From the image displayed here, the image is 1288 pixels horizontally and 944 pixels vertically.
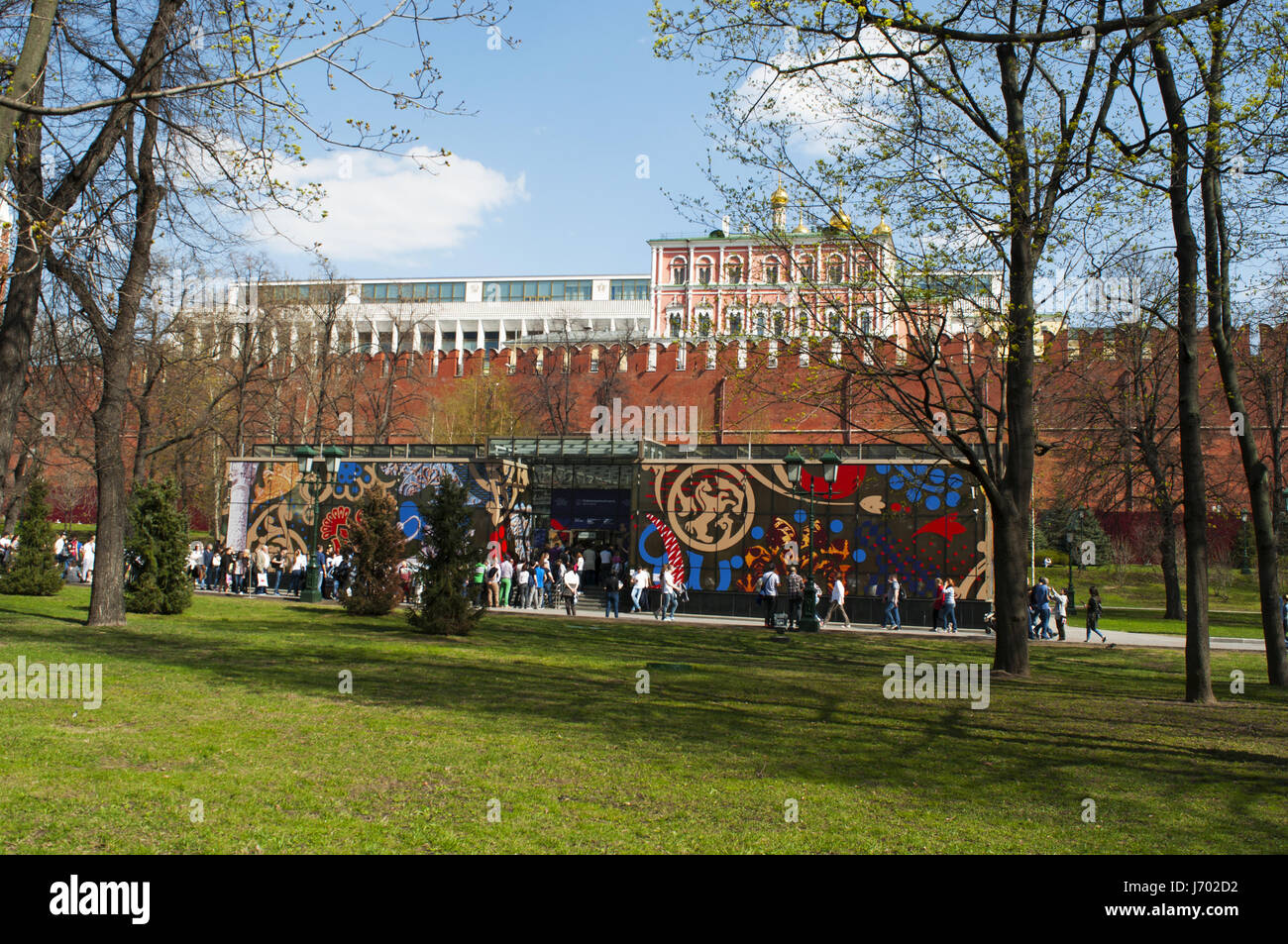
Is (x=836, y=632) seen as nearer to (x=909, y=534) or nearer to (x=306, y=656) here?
(x=909, y=534)

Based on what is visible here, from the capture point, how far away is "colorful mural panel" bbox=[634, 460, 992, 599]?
29.0 meters

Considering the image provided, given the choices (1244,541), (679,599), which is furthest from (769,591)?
(1244,541)

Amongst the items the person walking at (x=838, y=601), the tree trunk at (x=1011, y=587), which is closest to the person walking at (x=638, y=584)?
the person walking at (x=838, y=601)

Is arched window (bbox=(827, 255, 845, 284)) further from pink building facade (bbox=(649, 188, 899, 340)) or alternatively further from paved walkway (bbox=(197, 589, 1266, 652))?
paved walkway (bbox=(197, 589, 1266, 652))

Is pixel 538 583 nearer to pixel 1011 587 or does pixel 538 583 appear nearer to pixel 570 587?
pixel 570 587

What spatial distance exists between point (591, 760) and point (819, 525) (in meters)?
22.9

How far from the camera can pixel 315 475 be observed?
1367 inches

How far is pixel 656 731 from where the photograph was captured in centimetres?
984

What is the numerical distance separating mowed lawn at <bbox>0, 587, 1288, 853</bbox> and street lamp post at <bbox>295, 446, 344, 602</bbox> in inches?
489

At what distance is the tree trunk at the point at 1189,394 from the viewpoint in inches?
515

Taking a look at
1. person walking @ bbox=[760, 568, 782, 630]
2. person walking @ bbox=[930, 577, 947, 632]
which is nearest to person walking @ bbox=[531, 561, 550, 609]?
person walking @ bbox=[760, 568, 782, 630]

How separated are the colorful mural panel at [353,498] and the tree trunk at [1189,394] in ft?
76.4
